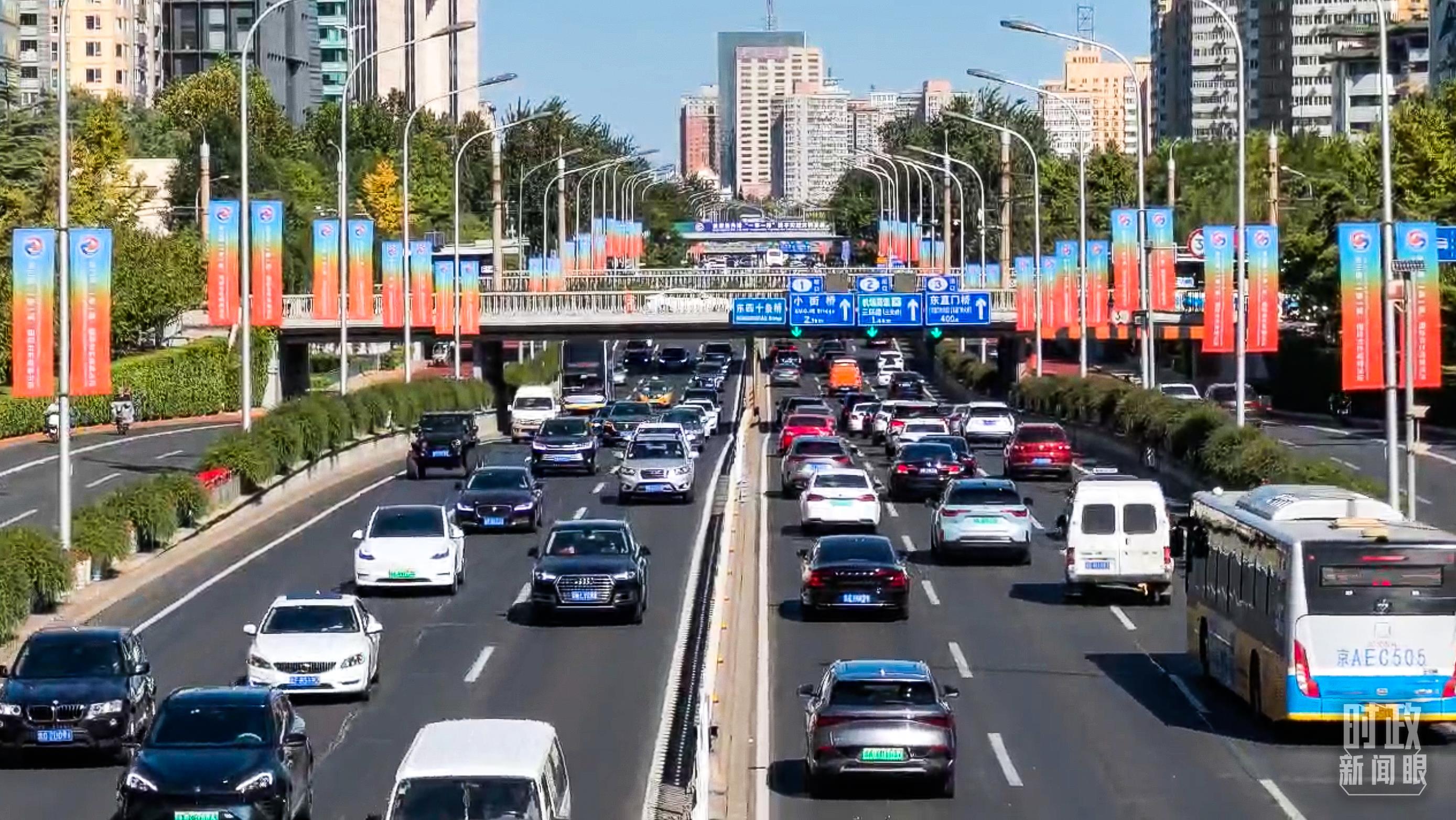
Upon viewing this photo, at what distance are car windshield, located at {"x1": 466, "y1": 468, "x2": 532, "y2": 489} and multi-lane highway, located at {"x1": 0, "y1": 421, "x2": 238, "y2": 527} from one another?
6.78 metres

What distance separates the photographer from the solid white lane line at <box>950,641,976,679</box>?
30266mm

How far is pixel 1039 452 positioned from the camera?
6056cm

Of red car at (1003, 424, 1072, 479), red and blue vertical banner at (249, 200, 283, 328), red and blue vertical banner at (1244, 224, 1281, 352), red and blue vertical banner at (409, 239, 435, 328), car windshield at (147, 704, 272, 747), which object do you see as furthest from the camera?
red and blue vertical banner at (409, 239, 435, 328)

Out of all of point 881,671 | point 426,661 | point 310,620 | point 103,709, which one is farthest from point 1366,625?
point 426,661

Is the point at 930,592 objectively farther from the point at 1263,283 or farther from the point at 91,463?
the point at 91,463

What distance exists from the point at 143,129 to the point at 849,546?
128 m

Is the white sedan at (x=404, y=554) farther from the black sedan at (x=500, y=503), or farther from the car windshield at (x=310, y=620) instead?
the car windshield at (x=310, y=620)

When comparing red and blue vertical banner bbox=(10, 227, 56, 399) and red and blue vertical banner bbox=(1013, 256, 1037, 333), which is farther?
red and blue vertical banner bbox=(1013, 256, 1037, 333)

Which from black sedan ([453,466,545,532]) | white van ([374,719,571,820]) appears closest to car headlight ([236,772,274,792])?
white van ([374,719,571,820])

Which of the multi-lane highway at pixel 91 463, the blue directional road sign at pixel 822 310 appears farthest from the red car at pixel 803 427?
the multi-lane highway at pixel 91 463

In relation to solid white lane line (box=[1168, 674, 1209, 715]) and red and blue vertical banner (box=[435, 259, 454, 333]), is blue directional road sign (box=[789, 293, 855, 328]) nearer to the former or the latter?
red and blue vertical banner (box=[435, 259, 454, 333])

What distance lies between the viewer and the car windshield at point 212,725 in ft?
68.7

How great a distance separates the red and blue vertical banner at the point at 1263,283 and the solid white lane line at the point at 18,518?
25.8m

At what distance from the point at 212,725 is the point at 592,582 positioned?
1360 cm
